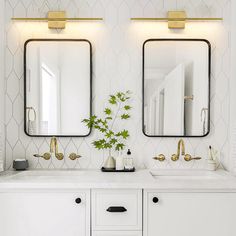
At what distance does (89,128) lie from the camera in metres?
2.40

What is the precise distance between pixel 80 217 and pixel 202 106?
126 centimetres

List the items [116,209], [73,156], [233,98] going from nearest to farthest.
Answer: [116,209]
[233,98]
[73,156]

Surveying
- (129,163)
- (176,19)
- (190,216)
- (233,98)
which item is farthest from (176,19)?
(190,216)

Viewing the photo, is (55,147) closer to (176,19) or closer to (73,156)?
(73,156)

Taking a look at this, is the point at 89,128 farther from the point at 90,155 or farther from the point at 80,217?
the point at 80,217

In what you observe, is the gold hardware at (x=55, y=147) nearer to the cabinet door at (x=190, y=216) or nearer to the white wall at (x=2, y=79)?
the white wall at (x=2, y=79)

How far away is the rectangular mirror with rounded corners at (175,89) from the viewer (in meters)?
2.39

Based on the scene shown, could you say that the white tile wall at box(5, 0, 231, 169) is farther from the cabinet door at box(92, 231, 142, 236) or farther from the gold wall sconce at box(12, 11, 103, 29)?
the cabinet door at box(92, 231, 142, 236)

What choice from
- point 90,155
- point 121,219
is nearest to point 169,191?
point 121,219

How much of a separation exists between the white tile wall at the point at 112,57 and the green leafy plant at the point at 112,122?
2.4 inches

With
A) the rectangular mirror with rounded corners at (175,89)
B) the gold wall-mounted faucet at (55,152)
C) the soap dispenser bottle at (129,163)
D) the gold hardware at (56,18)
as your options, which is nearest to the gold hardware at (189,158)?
the rectangular mirror with rounded corners at (175,89)

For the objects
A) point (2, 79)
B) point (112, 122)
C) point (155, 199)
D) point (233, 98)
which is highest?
point (2, 79)

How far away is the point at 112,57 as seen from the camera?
242cm

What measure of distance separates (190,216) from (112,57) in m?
1.33
